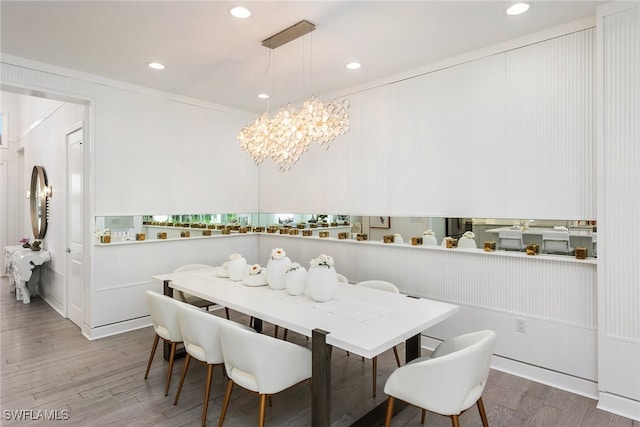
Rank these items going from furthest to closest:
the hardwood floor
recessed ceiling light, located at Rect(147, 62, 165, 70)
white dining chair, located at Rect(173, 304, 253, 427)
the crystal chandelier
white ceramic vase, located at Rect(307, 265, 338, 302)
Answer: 1. recessed ceiling light, located at Rect(147, 62, 165, 70)
2. the crystal chandelier
3. white ceramic vase, located at Rect(307, 265, 338, 302)
4. the hardwood floor
5. white dining chair, located at Rect(173, 304, 253, 427)

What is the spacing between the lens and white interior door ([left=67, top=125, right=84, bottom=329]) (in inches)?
168

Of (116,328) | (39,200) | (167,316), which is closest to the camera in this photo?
A: (167,316)

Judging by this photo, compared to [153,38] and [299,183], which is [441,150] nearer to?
[299,183]

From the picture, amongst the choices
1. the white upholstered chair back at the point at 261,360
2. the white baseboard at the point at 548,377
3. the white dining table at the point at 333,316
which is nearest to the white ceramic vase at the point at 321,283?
the white dining table at the point at 333,316

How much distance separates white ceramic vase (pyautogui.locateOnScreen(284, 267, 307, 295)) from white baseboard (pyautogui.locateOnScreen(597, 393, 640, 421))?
232cm

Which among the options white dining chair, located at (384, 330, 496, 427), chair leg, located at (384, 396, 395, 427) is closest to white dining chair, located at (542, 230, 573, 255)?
white dining chair, located at (384, 330, 496, 427)

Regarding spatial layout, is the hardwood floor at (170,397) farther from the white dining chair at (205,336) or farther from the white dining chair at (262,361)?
the white dining chair at (262,361)

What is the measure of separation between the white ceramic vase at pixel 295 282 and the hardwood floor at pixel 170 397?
0.81 meters

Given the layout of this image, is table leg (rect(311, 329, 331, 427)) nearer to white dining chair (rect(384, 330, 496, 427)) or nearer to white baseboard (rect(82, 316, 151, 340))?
white dining chair (rect(384, 330, 496, 427))

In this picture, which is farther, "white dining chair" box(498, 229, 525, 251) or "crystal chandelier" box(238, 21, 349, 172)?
"white dining chair" box(498, 229, 525, 251)

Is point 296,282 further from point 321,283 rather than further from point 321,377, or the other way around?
point 321,377

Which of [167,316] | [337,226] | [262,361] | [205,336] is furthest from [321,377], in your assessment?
[337,226]

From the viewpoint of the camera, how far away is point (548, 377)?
2.91 meters

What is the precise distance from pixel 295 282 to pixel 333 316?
1.87ft
